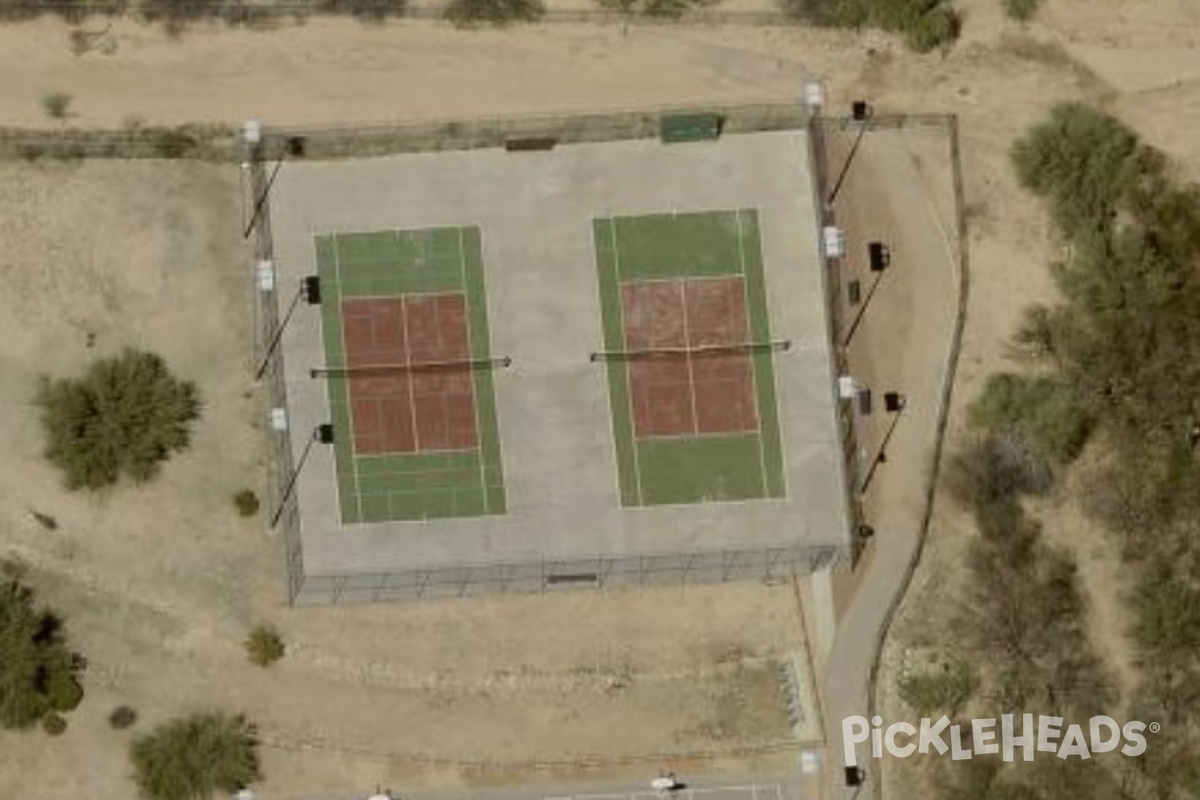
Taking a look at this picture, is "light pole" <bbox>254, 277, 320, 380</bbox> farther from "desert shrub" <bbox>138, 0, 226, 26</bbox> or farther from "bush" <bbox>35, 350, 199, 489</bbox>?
"desert shrub" <bbox>138, 0, 226, 26</bbox>

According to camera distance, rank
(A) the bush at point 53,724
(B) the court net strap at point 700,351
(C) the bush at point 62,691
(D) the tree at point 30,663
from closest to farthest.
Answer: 1. (D) the tree at point 30,663
2. (C) the bush at point 62,691
3. (A) the bush at point 53,724
4. (B) the court net strap at point 700,351

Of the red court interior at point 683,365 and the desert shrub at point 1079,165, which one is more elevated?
the desert shrub at point 1079,165

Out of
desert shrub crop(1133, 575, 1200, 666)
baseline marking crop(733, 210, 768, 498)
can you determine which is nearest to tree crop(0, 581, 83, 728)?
baseline marking crop(733, 210, 768, 498)

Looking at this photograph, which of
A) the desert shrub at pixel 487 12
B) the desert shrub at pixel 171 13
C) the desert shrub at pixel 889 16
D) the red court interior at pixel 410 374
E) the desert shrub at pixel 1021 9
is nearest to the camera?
the red court interior at pixel 410 374

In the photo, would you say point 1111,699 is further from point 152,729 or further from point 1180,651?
point 152,729

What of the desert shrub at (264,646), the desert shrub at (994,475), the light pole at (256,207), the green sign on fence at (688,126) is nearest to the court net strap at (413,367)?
the light pole at (256,207)

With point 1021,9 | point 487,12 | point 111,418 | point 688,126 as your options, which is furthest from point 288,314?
point 1021,9

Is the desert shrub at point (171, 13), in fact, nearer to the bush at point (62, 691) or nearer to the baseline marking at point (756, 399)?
the baseline marking at point (756, 399)
